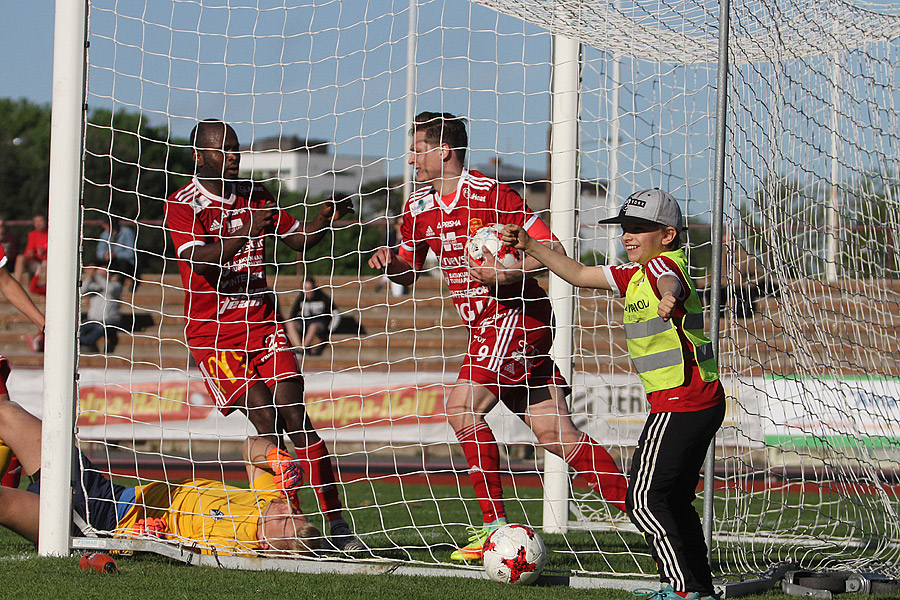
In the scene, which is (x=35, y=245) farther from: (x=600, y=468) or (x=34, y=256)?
(x=600, y=468)

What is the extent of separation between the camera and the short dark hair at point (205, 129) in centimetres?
531

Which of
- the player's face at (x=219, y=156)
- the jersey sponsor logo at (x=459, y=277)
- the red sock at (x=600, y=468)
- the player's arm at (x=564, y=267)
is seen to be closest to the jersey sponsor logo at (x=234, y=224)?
the player's face at (x=219, y=156)

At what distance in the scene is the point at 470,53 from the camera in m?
5.15

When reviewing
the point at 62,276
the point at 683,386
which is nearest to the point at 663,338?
the point at 683,386

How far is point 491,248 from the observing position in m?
5.00

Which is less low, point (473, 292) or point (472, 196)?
point (472, 196)

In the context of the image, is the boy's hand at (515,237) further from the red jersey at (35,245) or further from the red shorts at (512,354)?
the red jersey at (35,245)

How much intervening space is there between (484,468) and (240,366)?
1.45 meters

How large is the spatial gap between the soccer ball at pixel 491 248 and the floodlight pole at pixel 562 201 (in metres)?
0.90

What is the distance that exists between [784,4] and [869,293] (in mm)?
2548

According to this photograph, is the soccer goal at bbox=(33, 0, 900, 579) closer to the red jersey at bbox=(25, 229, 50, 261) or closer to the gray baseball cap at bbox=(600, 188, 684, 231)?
the gray baseball cap at bbox=(600, 188, 684, 231)

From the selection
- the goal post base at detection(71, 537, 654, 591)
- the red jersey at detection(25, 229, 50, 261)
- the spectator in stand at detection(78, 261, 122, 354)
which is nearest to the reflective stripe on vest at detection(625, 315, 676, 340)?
the goal post base at detection(71, 537, 654, 591)

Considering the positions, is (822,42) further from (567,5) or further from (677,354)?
(677,354)

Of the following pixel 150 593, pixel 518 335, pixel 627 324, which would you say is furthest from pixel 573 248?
pixel 150 593
